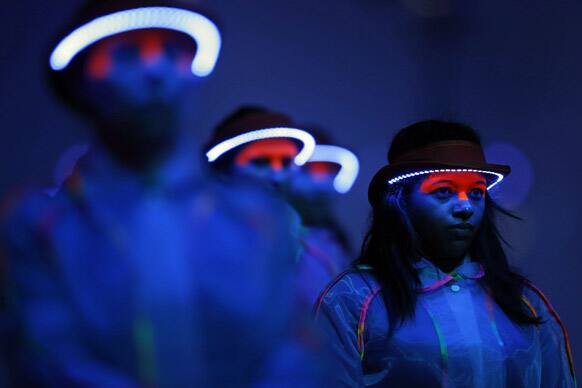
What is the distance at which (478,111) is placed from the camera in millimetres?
4008

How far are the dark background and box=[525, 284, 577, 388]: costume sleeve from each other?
119cm

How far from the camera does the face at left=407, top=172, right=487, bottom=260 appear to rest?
211 cm

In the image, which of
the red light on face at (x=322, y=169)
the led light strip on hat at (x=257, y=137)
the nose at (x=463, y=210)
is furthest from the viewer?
the red light on face at (x=322, y=169)

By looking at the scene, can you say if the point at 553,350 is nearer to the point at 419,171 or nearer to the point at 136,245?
the point at 419,171

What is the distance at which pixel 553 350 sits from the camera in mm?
2189

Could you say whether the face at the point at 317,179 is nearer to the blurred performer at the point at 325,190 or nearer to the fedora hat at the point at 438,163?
the blurred performer at the point at 325,190

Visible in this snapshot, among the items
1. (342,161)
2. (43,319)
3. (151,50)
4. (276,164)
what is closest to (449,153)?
(276,164)

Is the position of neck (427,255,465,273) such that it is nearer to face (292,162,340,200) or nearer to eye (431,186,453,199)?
eye (431,186,453,199)

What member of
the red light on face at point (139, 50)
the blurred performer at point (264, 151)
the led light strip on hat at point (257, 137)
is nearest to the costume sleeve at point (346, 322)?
A: the blurred performer at point (264, 151)

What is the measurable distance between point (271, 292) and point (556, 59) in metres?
3.34

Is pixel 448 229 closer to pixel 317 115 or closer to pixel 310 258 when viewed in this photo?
pixel 310 258

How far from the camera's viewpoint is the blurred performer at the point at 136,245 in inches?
49.1

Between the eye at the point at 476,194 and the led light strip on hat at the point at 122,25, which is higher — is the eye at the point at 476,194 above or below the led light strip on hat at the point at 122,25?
below

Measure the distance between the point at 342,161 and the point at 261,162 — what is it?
1.19 m
